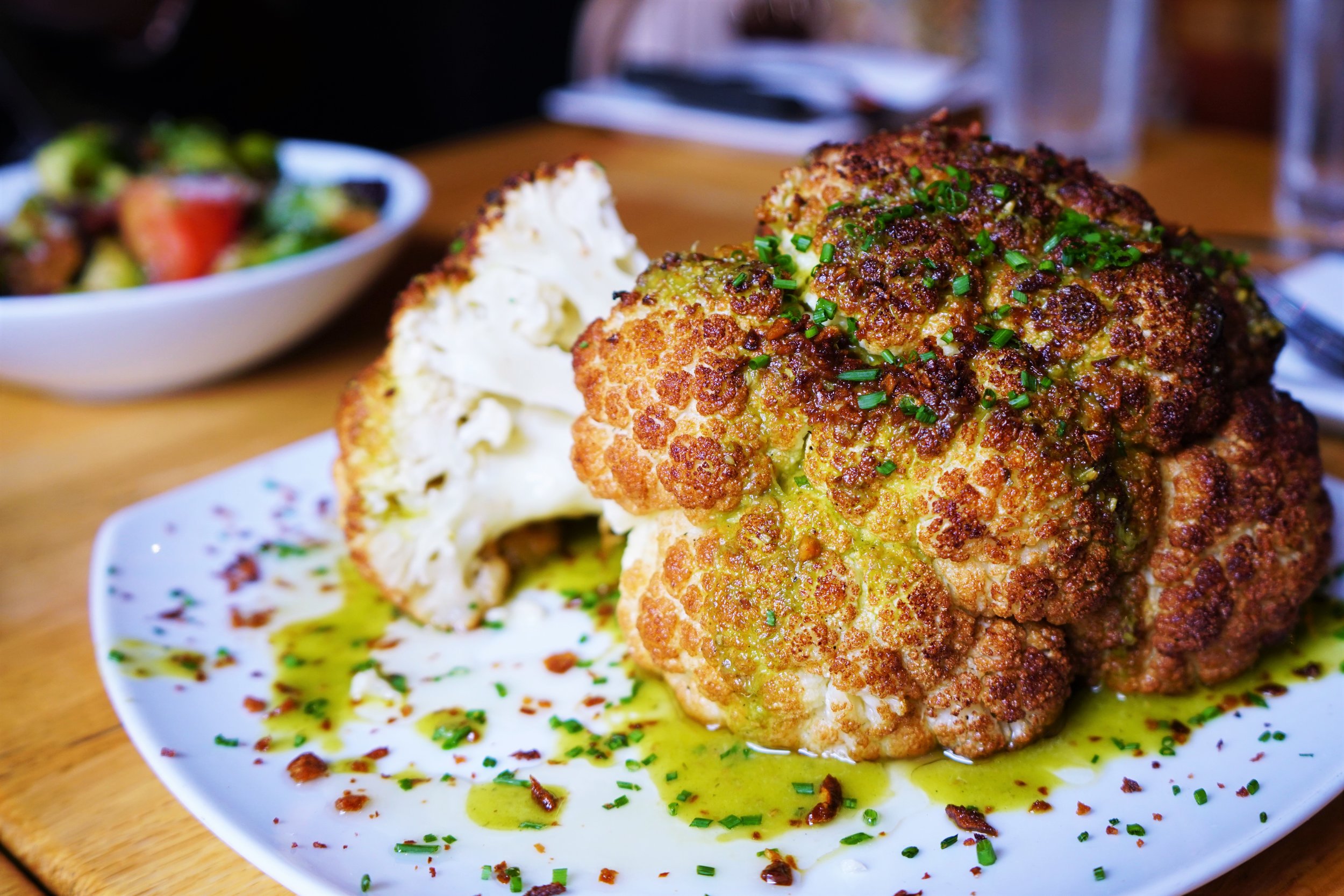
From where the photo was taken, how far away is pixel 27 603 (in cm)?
154

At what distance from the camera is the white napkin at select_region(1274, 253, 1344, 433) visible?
1.61 metres

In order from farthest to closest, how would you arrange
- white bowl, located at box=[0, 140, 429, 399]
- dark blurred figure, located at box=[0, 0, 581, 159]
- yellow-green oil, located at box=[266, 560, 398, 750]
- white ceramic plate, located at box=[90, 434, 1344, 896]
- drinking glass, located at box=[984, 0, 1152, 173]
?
dark blurred figure, located at box=[0, 0, 581, 159], drinking glass, located at box=[984, 0, 1152, 173], white bowl, located at box=[0, 140, 429, 399], yellow-green oil, located at box=[266, 560, 398, 750], white ceramic plate, located at box=[90, 434, 1344, 896]

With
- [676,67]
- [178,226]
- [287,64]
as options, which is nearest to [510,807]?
[178,226]

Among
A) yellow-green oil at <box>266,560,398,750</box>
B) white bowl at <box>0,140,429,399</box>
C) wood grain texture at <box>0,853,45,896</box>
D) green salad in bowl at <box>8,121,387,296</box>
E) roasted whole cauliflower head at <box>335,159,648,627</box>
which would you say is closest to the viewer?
wood grain texture at <box>0,853,45,896</box>

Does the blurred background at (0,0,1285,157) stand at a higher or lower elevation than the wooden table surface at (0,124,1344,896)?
higher

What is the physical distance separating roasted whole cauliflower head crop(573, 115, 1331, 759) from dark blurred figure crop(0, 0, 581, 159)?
4391mm

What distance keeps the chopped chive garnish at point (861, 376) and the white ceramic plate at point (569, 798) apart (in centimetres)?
38

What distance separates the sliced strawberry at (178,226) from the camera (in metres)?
2.26

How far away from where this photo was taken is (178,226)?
2262 millimetres

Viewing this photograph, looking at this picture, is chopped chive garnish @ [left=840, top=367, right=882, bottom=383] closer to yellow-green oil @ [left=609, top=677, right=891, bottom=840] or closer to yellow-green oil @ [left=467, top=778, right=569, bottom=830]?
yellow-green oil @ [left=609, top=677, right=891, bottom=840]

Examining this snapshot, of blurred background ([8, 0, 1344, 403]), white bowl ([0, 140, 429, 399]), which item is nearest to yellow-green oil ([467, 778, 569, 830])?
white bowl ([0, 140, 429, 399])

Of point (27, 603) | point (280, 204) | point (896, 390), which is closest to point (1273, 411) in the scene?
point (896, 390)

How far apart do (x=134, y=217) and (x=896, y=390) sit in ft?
6.13

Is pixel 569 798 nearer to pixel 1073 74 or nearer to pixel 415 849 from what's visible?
pixel 415 849
